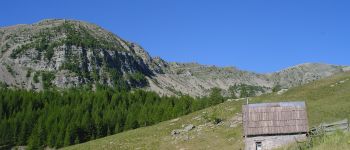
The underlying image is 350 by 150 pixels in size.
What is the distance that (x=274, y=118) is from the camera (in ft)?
144

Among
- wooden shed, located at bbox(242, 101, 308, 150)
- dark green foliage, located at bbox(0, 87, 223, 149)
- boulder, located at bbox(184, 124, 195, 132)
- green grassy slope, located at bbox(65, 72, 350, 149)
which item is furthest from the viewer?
dark green foliage, located at bbox(0, 87, 223, 149)

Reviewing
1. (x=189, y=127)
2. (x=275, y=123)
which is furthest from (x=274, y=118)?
(x=189, y=127)

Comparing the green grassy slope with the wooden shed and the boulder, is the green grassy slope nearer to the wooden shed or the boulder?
the boulder

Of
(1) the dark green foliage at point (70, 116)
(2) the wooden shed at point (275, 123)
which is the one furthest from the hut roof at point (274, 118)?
(1) the dark green foliage at point (70, 116)

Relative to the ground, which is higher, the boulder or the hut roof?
the hut roof

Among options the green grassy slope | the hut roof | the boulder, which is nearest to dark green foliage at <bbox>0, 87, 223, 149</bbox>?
the green grassy slope

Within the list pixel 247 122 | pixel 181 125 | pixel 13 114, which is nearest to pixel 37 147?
pixel 13 114

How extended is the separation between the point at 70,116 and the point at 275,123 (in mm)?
116891

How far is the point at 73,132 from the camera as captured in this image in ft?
427

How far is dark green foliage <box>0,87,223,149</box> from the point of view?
429 feet

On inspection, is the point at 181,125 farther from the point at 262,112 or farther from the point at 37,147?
the point at 37,147

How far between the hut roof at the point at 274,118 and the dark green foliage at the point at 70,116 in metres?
88.8

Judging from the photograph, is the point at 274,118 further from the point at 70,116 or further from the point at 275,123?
the point at 70,116

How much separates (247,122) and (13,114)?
132496mm
